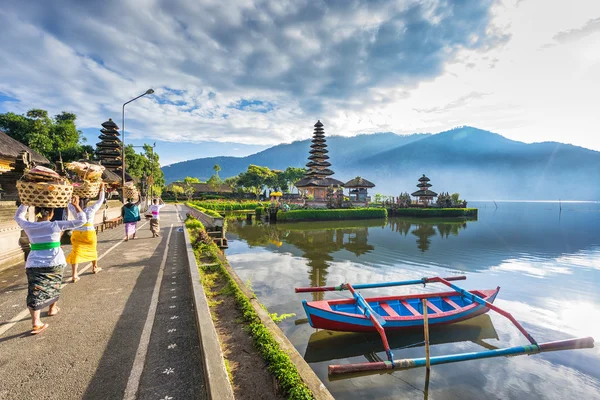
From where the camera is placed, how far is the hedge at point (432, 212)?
46.8 metres

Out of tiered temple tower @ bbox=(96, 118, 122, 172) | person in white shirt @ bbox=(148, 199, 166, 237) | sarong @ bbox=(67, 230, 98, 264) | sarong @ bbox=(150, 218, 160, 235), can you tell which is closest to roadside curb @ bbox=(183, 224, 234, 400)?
sarong @ bbox=(67, 230, 98, 264)

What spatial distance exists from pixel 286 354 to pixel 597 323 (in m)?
10.6

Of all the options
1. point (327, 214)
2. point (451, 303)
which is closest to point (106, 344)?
point (451, 303)

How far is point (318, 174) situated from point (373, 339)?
4921 centimetres

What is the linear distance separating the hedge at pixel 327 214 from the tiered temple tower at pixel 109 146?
27055mm

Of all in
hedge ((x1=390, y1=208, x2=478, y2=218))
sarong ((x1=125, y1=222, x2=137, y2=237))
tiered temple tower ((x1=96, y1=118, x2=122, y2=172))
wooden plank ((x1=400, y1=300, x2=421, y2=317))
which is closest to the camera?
wooden plank ((x1=400, y1=300, x2=421, y2=317))

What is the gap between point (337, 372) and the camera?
5164mm

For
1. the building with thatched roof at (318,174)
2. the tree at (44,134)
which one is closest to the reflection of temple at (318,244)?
the building with thatched roof at (318,174)

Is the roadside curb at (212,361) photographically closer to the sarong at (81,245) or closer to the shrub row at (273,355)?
the shrub row at (273,355)

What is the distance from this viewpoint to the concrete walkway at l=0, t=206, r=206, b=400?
3.33 meters

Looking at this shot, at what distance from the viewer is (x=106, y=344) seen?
4.25m

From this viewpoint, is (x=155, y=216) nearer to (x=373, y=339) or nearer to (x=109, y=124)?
(x=373, y=339)

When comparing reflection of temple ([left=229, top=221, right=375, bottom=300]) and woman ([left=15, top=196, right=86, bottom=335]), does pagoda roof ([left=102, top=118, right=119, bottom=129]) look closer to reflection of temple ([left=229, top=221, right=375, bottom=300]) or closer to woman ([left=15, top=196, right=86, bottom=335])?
reflection of temple ([left=229, top=221, right=375, bottom=300])

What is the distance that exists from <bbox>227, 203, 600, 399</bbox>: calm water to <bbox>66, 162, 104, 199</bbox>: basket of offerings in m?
5.76
